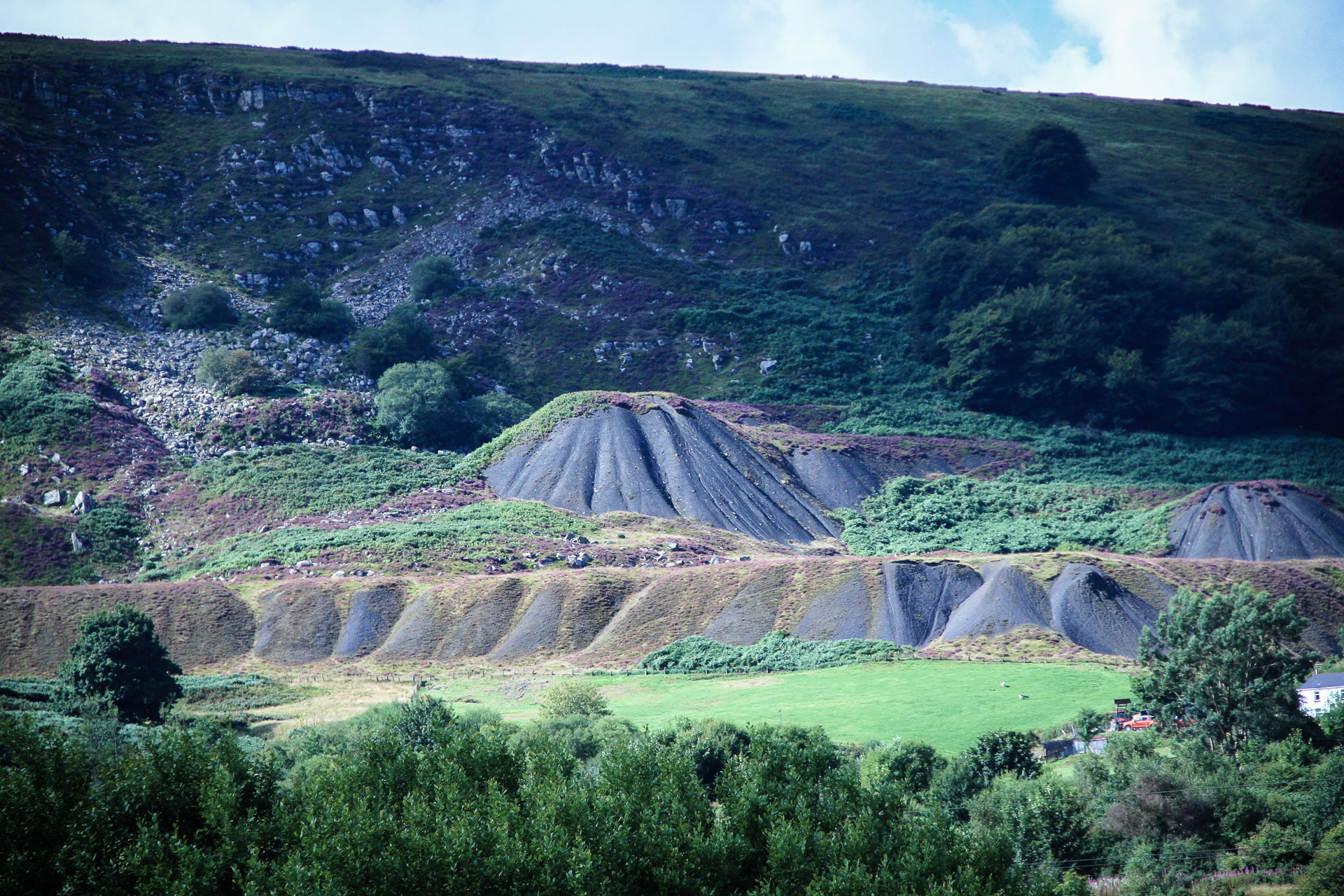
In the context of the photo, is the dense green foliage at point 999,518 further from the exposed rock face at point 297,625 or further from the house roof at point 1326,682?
the exposed rock face at point 297,625

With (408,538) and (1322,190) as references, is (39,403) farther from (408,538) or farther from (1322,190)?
(1322,190)

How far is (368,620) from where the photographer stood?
1943 inches

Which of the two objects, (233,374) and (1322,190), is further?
(1322,190)

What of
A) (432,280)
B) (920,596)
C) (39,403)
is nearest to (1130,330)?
(920,596)

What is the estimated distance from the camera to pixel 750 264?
102 meters

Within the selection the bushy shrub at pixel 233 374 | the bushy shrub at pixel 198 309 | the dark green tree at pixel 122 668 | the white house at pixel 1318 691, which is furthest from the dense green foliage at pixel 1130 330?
the dark green tree at pixel 122 668

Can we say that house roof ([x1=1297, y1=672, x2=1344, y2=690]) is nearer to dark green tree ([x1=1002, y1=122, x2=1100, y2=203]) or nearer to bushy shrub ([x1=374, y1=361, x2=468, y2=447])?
bushy shrub ([x1=374, y1=361, x2=468, y2=447])

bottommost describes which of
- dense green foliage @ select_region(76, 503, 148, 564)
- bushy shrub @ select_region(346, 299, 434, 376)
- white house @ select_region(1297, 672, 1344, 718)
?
white house @ select_region(1297, 672, 1344, 718)

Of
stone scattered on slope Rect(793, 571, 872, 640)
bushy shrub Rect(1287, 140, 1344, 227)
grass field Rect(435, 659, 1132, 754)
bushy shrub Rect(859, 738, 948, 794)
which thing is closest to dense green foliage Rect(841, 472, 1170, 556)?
stone scattered on slope Rect(793, 571, 872, 640)

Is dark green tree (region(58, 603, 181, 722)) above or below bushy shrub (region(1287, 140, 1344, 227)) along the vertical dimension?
below

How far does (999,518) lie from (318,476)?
145 ft

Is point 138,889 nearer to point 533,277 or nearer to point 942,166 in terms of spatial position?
point 533,277

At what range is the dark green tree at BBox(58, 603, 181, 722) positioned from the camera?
36.9m

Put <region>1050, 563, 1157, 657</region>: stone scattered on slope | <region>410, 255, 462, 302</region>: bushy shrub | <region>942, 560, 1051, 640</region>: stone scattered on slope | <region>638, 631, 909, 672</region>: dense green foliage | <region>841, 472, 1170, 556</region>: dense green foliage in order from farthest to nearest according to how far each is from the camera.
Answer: <region>410, 255, 462, 302</region>: bushy shrub, <region>841, 472, 1170, 556</region>: dense green foliage, <region>942, 560, 1051, 640</region>: stone scattered on slope, <region>638, 631, 909, 672</region>: dense green foliage, <region>1050, 563, 1157, 657</region>: stone scattered on slope
